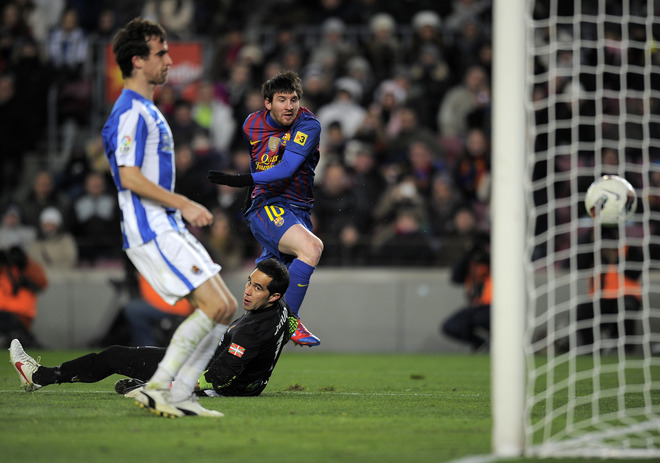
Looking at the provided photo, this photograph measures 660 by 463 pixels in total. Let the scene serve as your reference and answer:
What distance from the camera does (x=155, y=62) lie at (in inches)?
212

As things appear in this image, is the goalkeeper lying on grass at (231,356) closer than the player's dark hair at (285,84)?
Yes

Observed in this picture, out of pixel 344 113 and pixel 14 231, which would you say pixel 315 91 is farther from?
pixel 14 231

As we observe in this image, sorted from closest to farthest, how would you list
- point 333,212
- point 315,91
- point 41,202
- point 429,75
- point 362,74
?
point 333,212 → point 41,202 → point 315,91 → point 429,75 → point 362,74

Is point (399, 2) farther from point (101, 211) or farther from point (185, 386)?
Result: point (185, 386)

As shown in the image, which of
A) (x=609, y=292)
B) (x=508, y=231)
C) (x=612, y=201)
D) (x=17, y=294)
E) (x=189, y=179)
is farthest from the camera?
(x=189, y=179)

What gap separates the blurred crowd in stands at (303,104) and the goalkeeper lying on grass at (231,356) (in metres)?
6.56

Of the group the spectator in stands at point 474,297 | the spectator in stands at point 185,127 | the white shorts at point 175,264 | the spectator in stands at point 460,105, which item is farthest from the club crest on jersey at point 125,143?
the spectator in stands at point 460,105

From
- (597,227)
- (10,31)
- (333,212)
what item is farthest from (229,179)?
(10,31)

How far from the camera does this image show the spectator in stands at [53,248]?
1352 cm

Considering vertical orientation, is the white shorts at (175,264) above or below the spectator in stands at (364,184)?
below

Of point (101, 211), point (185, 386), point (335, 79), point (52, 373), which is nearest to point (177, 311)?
point (101, 211)

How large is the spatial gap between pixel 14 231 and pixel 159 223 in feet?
30.2

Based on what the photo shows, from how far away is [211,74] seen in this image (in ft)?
52.6

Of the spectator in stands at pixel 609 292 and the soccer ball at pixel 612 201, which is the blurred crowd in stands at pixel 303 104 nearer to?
the spectator in stands at pixel 609 292
